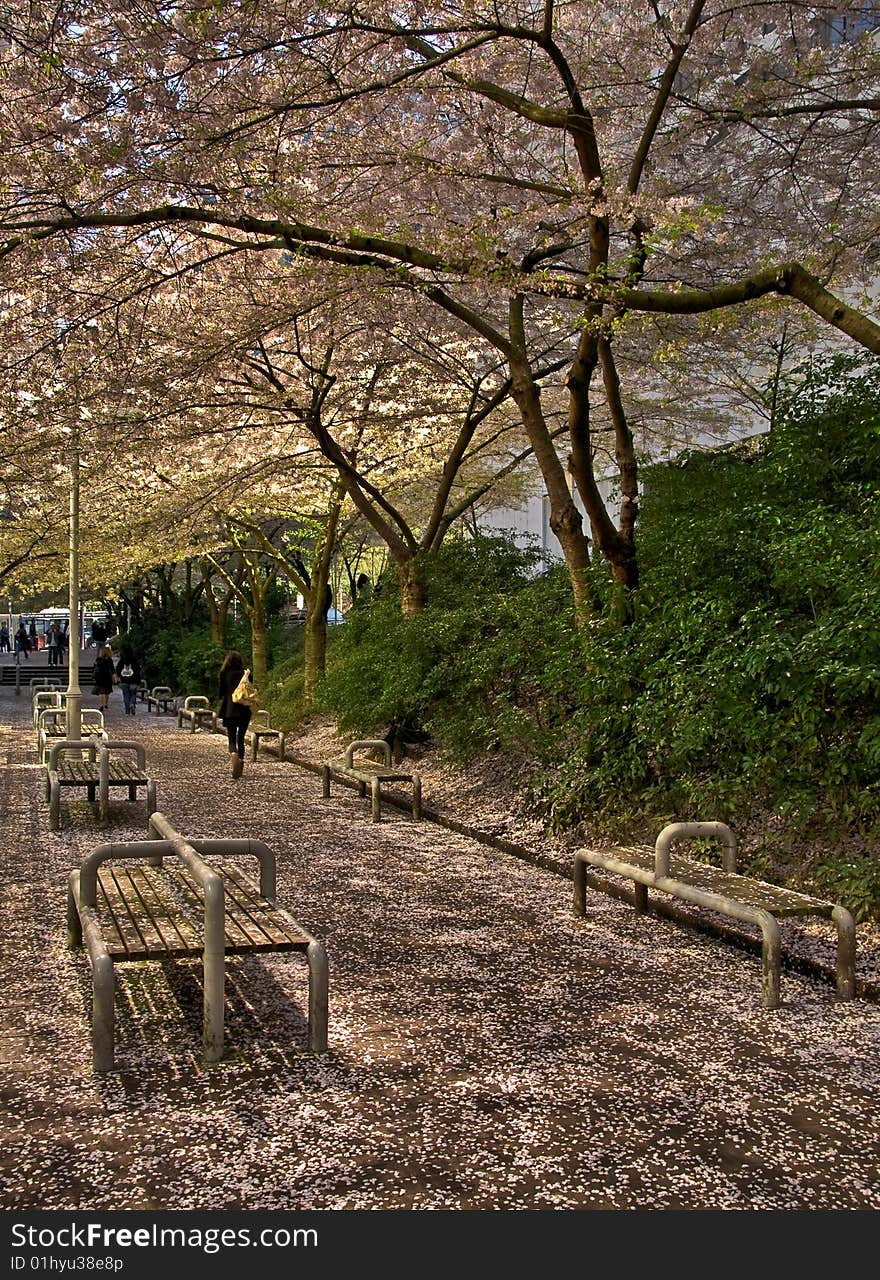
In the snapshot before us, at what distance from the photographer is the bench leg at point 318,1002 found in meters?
4.95

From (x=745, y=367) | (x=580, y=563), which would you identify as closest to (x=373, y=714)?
(x=580, y=563)

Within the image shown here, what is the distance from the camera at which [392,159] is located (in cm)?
1030

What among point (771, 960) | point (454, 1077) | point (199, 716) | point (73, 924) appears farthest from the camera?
point (199, 716)

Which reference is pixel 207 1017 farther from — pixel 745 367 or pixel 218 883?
pixel 745 367

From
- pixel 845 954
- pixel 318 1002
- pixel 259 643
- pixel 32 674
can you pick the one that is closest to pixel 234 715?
pixel 318 1002

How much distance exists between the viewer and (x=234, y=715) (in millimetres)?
15711

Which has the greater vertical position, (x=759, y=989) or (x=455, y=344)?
(x=455, y=344)

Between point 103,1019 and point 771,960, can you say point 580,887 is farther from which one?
point 103,1019

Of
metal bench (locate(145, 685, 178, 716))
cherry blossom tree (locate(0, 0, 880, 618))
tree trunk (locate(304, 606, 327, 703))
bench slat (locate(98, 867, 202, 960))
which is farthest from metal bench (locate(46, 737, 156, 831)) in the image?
metal bench (locate(145, 685, 178, 716))

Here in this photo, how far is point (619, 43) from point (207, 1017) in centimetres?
1169

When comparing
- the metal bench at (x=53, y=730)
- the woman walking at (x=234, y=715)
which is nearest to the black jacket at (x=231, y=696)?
the woman walking at (x=234, y=715)

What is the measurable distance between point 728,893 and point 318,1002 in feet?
8.04

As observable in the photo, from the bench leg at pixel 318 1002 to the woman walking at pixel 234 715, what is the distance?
10569 mm

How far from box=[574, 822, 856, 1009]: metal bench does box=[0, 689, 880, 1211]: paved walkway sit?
164mm
